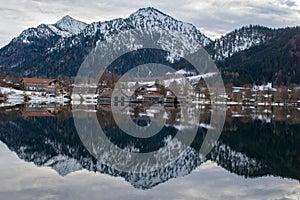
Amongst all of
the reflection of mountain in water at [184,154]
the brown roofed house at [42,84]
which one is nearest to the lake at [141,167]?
the reflection of mountain in water at [184,154]

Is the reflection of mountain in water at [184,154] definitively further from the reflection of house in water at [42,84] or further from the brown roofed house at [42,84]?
the brown roofed house at [42,84]

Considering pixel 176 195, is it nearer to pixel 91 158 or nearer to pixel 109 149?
pixel 91 158

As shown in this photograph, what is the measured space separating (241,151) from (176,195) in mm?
7920

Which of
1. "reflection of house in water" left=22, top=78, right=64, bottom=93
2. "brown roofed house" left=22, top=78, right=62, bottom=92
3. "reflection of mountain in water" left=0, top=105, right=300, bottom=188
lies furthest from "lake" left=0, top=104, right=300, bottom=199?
"brown roofed house" left=22, top=78, right=62, bottom=92

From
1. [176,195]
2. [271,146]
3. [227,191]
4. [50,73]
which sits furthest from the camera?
[50,73]

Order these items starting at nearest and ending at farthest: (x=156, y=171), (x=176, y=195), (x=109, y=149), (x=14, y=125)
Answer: (x=176, y=195), (x=156, y=171), (x=109, y=149), (x=14, y=125)

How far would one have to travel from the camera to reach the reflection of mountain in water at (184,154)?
12203 millimetres

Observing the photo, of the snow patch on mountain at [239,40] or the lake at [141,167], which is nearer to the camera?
the lake at [141,167]

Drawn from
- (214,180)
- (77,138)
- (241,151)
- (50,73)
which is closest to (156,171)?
(214,180)

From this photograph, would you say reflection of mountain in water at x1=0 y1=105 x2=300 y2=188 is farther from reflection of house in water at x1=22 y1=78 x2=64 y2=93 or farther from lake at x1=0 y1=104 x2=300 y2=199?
reflection of house in water at x1=22 y1=78 x2=64 y2=93

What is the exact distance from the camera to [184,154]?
50.0 feet

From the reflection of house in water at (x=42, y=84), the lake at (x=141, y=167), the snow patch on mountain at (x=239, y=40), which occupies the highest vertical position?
the snow patch on mountain at (x=239, y=40)

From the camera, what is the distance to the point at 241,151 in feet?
54.6

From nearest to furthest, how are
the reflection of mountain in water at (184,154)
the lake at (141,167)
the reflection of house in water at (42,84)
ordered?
the lake at (141,167) < the reflection of mountain in water at (184,154) < the reflection of house in water at (42,84)
